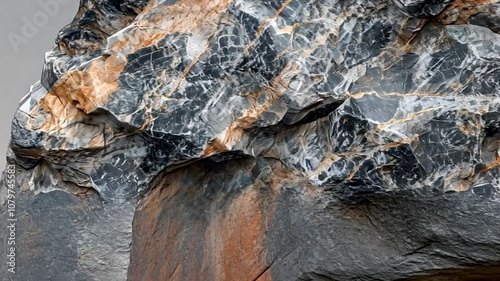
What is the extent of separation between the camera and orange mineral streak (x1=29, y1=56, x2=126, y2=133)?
1075 mm

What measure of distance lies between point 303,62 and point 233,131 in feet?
0.45

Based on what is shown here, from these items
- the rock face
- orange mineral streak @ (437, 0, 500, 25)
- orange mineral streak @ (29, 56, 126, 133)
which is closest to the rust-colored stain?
the rock face

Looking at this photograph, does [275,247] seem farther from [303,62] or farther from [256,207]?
[303,62]

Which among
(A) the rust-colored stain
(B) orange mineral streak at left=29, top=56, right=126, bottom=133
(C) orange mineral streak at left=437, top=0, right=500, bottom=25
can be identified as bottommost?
(A) the rust-colored stain

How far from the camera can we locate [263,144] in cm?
111

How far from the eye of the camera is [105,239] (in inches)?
44.4

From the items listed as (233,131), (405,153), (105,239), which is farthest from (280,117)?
(105,239)

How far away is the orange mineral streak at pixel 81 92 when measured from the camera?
1.08 metres

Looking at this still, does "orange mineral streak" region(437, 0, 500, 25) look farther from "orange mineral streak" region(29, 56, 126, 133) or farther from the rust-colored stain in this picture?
"orange mineral streak" region(29, 56, 126, 133)

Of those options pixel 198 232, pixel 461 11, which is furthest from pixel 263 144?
pixel 461 11

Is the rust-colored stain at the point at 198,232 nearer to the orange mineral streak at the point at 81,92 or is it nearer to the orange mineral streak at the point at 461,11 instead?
the orange mineral streak at the point at 81,92

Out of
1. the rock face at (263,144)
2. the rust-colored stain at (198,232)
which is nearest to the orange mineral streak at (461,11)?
the rock face at (263,144)

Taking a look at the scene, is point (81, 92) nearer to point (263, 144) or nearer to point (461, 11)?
point (263, 144)

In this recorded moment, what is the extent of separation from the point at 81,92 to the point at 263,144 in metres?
0.26
